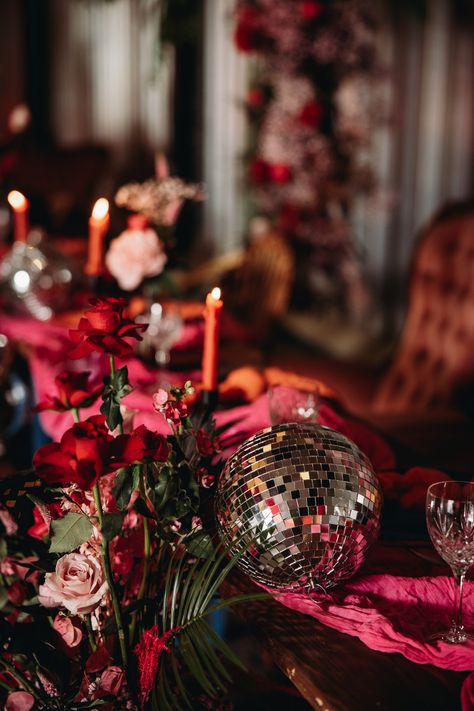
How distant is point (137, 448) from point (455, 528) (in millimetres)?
365

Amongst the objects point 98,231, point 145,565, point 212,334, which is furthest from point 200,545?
point 98,231

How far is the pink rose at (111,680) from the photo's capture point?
892 millimetres

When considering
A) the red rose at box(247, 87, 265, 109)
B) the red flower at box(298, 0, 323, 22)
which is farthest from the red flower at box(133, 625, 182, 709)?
the red rose at box(247, 87, 265, 109)

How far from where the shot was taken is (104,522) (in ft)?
2.77

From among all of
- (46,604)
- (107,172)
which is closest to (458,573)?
(46,604)

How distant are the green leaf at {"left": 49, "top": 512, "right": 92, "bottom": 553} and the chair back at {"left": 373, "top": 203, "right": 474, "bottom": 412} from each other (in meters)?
1.81

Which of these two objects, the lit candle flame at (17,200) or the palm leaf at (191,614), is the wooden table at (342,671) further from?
the lit candle flame at (17,200)

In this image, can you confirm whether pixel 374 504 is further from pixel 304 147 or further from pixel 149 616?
pixel 304 147

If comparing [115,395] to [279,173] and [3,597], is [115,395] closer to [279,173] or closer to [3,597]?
[3,597]

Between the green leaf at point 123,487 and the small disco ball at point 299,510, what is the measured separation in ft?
0.44

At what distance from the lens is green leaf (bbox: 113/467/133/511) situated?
0.86 m

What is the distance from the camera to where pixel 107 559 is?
87 cm

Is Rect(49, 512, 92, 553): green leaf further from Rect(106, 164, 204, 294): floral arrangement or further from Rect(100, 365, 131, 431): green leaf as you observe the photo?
Rect(106, 164, 204, 294): floral arrangement

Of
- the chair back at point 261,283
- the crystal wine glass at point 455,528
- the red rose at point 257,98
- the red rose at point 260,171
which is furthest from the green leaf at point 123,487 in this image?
the red rose at point 257,98
